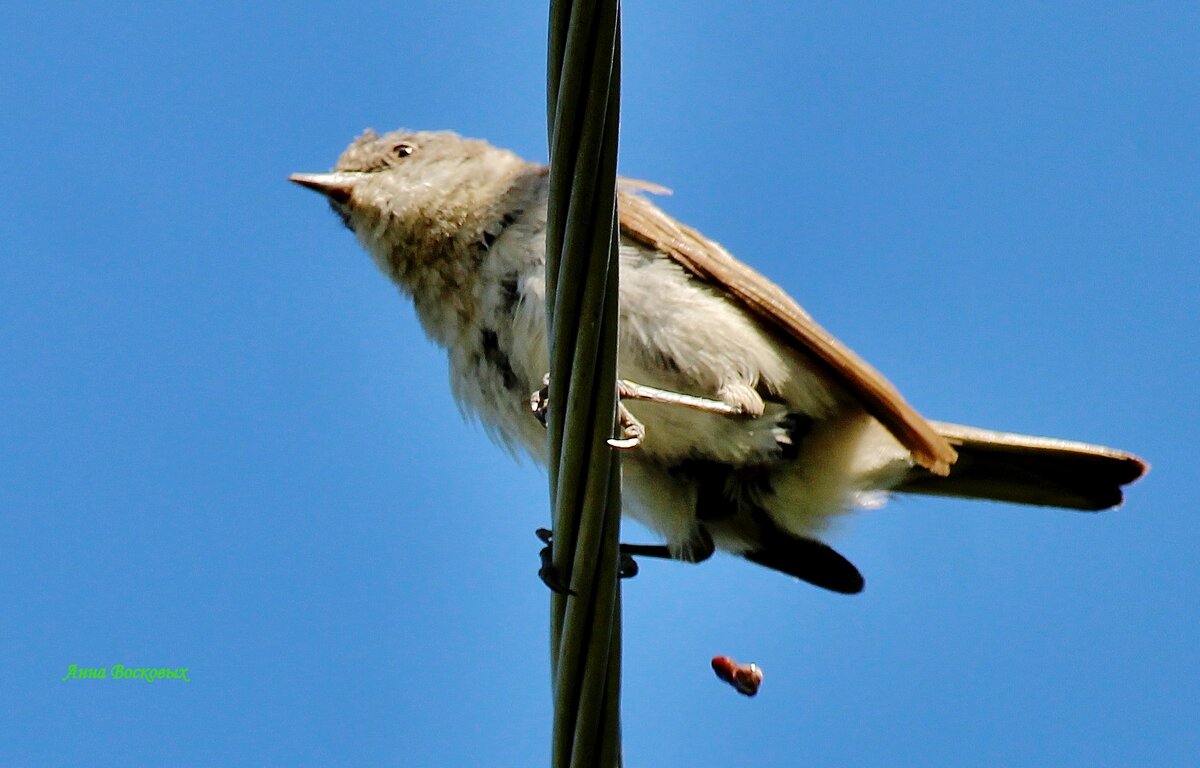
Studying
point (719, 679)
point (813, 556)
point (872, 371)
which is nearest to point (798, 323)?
point (872, 371)

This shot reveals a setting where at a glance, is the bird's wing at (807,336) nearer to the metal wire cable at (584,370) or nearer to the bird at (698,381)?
the bird at (698,381)

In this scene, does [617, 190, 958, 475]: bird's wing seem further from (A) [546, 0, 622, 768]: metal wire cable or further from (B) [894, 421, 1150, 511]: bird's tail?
(A) [546, 0, 622, 768]: metal wire cable

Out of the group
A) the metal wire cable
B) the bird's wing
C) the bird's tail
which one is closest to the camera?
the metal wire cable

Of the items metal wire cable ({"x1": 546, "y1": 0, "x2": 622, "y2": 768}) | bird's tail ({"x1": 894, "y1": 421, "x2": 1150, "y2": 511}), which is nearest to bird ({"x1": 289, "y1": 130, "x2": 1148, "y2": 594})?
bird's tail ({"x1": 894, "y1": 421, "x2": 1150, "y2": 511})

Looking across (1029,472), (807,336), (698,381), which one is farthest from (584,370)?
(1029,472)

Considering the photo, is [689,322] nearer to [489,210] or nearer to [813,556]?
[489,210]

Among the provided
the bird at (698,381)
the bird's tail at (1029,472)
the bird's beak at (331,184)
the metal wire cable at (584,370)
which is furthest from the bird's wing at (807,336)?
the metal wire cable at (584,370)
